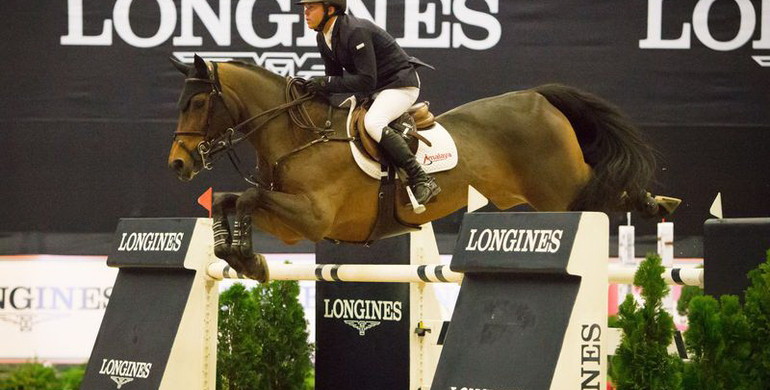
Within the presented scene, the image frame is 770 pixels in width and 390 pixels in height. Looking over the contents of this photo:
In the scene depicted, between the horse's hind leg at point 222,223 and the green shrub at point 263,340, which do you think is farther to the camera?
the green shrub at point 263,340

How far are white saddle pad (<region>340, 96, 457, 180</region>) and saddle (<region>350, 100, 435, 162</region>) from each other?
2cm

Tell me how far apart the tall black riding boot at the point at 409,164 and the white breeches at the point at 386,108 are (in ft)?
0.16

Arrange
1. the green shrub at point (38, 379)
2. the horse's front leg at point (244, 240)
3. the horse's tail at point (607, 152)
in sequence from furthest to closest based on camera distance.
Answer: the green shrub at point (38, 379) < the horse's tail at point (607, 152) < the horse's front leg at point (244, 240)

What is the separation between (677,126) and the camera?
24.7ft

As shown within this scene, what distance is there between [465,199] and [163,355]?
1765 millimetres

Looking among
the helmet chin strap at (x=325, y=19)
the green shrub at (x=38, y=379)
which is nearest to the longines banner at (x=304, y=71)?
the green shrub at (x=38, y=379)

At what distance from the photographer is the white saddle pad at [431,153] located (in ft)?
17.7

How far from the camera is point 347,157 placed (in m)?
5.39

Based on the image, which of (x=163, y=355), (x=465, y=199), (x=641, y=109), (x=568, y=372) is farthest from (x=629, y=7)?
(x=568, y=372)

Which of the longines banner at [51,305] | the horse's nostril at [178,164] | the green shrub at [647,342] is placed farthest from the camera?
the longines banner at [51,305]

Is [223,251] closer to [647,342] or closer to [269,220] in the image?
[269,220]

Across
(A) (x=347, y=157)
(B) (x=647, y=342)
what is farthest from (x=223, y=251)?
(B) (x=647, y=342)

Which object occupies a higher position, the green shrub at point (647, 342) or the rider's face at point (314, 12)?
the rider's face at point (314, 12)

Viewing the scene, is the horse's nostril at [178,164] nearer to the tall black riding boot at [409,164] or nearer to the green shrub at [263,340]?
the tall black riding boot at [409,164]
